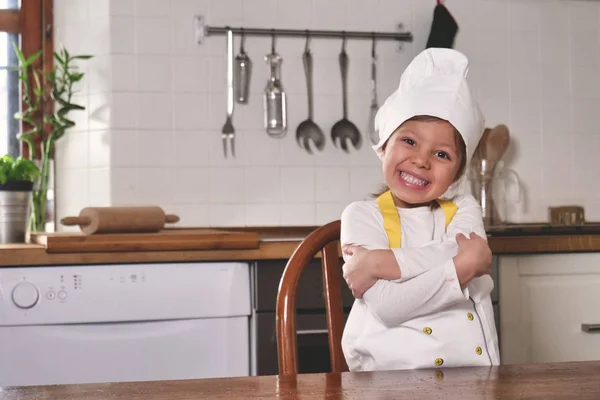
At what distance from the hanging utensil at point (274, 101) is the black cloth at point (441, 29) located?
0.50 metres

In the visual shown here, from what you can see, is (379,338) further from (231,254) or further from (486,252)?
(231,254)

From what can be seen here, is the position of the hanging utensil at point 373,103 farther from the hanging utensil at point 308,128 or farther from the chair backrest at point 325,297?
the chair backrest at point 325,297

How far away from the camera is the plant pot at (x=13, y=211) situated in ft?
7.62

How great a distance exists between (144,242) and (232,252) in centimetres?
21

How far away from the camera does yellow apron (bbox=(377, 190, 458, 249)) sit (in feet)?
4.31

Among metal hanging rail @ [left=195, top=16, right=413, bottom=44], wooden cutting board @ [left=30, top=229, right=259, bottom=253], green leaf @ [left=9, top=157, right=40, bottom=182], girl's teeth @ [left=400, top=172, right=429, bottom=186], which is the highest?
metal hanging rail @ [left=195, top=16, right=413, bottom=44]

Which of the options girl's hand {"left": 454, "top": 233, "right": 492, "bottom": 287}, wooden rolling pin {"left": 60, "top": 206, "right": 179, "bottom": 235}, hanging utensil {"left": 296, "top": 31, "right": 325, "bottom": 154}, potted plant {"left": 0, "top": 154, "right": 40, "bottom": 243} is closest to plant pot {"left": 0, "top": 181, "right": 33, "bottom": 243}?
potted plant {"left": 0, "top": 154, "right": 40, "bottom": 243}

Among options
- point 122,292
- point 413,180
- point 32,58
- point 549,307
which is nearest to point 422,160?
point 413,180

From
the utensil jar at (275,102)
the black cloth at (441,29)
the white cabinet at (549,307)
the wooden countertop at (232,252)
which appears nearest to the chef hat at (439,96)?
the wooden countertop at (232,252)

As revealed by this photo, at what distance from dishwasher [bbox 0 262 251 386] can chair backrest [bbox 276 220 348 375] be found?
75 cm

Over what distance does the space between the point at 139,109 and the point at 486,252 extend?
165cm

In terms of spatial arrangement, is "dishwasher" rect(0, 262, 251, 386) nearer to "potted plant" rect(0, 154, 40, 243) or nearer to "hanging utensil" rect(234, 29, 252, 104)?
"potted plant" rect(0, 154, 40, 243)

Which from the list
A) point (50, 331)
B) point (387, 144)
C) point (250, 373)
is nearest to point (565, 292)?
point (250, 373)

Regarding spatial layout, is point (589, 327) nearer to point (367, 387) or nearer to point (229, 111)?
point (229, 111)
